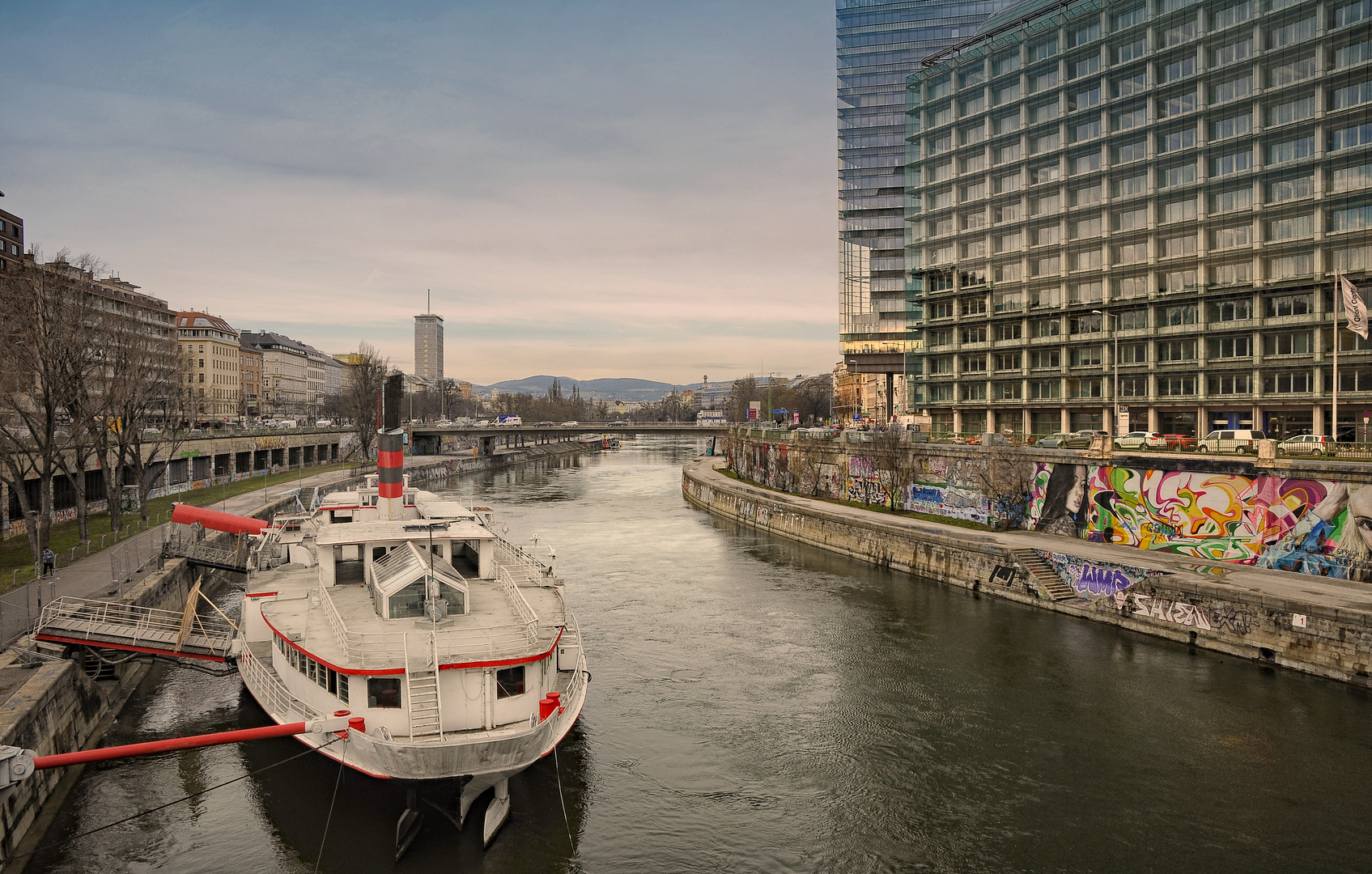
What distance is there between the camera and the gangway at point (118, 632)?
2362 centimetres

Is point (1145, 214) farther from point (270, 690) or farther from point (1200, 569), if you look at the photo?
point (270, 690)

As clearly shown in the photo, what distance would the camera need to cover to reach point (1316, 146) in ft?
169

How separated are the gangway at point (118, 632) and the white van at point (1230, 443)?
43620 mm

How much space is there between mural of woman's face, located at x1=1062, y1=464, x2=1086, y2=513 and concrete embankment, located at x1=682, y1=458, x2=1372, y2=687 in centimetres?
185

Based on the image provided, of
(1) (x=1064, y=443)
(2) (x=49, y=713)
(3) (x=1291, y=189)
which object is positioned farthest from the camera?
(3) (x=1291, y=189)

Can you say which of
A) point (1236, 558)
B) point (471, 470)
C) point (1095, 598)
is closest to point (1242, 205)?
point (1236, 558)

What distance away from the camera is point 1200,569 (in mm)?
34812

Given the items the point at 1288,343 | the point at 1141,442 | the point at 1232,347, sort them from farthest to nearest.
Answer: the point at 1232,347
the point at 1288,343
the point at 1141,442

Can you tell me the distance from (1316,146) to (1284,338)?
1231 centimetres

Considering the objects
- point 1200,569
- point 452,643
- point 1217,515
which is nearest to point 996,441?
point 1217,515

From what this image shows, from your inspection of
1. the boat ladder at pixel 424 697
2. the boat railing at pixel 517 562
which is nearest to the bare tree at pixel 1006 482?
the boat railing at pixel 517 562

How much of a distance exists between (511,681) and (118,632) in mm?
13586

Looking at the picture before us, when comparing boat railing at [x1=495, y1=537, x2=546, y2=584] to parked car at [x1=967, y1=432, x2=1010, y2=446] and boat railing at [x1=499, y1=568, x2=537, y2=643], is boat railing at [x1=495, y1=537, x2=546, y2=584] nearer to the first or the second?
boat railing at [x1=499, y1=568, x2=537, y2=643]

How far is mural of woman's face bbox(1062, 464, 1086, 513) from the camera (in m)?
44.0
